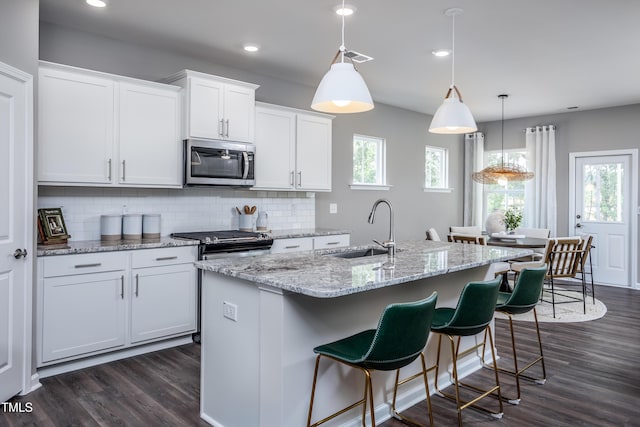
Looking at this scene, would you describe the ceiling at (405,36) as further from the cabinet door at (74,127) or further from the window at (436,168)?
the window at (436,168)

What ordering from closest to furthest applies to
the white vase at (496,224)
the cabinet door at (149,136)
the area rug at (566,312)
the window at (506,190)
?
1. the cabinet door at (149,136)
2. the area rug at (566,312)
3. the white vase at (496,224)
4. the window at (506,190)

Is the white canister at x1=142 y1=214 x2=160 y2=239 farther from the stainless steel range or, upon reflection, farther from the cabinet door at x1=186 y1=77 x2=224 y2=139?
the cabinet door at x1=186 y1=77 x2=224 y2=139

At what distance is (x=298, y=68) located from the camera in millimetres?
4820

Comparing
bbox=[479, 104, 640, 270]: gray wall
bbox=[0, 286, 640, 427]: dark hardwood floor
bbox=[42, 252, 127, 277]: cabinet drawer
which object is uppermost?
bbox=[479, 104, 640, 270]: gray wall

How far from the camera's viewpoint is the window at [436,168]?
747 cm

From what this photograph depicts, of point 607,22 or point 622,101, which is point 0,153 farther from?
point 622,101

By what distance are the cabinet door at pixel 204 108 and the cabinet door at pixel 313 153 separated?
3.53ft

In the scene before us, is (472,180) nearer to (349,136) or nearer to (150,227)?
(349,136)

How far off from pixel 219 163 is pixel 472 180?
5.36 metres

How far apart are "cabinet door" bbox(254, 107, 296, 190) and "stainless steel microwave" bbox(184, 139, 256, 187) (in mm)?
237

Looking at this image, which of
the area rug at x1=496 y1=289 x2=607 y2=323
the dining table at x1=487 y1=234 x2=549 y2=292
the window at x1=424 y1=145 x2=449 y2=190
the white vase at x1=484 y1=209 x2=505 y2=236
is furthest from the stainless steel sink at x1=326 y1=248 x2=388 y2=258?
the window at x1=424 y1=145 x2=449 y2=190

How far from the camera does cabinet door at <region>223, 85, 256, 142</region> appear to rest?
4.24m

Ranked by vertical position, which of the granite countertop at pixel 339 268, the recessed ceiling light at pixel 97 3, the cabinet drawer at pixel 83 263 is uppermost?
the recessed ceiling light at pixel 97 3

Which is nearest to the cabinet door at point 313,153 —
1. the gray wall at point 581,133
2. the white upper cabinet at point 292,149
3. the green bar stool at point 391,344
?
the white upper cabinet at point 292,149
